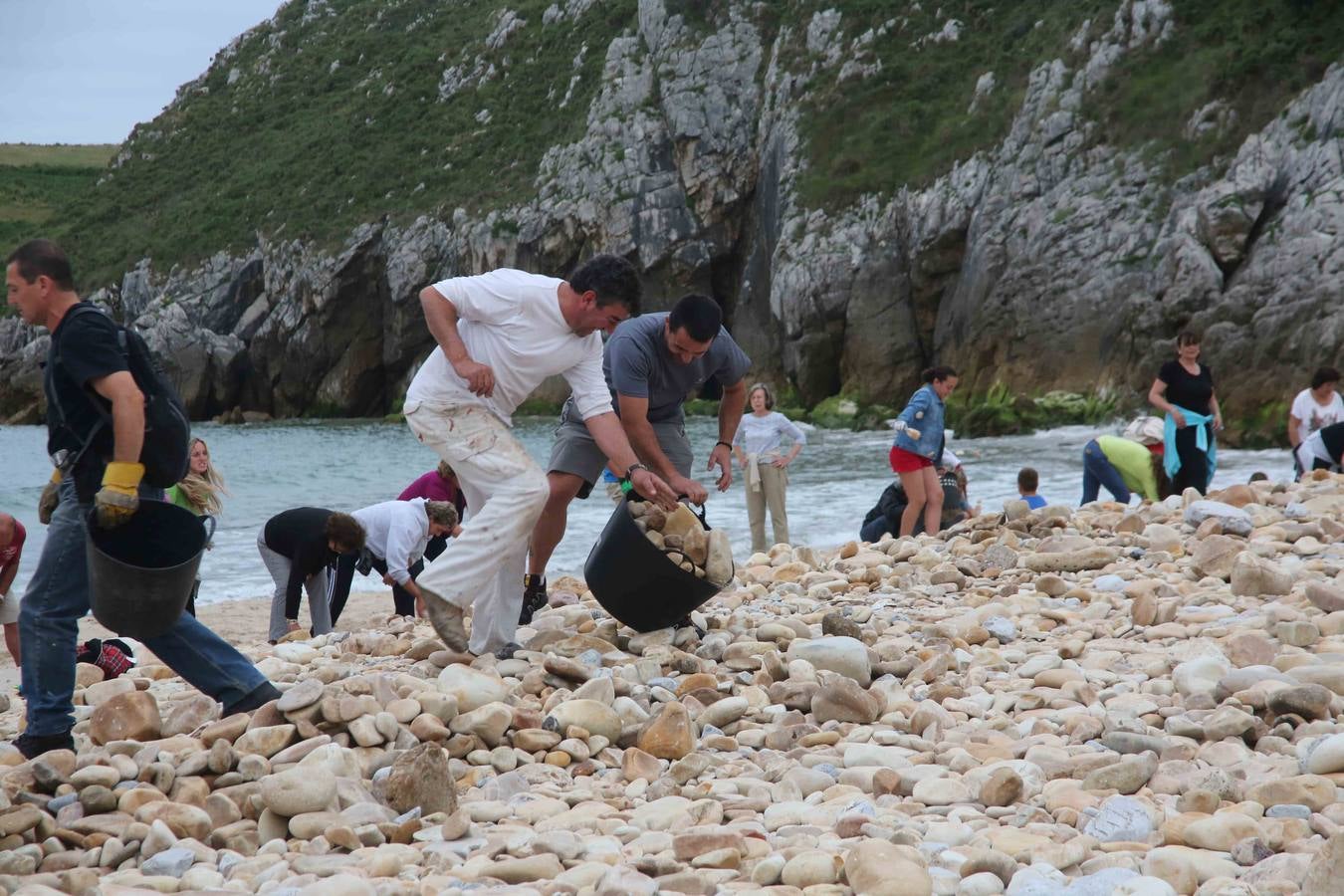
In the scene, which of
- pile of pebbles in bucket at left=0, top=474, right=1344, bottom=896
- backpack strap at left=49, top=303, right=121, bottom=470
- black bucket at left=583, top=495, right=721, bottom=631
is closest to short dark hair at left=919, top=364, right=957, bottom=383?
pile of pebbles in bucket at left=0, top=474, right=1344, bottom=896

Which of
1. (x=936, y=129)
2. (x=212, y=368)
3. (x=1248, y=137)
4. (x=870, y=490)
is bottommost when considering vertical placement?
(x=870, y=490)

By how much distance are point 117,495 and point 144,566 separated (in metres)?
0.26

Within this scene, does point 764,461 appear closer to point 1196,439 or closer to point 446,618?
point 1196,439

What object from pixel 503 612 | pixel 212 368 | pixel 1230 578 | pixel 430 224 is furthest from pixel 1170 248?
pixel 212 368

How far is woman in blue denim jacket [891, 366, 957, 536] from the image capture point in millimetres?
9875

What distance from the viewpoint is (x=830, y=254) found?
129ft

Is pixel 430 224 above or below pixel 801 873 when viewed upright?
above

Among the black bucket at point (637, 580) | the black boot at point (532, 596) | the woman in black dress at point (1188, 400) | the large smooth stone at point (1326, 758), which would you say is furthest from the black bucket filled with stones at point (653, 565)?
the woman in black dress at point (1188, 400)

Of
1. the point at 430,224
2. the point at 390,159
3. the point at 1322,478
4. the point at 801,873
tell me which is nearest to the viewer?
the point at 801,873

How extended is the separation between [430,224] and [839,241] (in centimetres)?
2464

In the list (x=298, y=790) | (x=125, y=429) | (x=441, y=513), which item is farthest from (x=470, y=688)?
(x=441, y=513)

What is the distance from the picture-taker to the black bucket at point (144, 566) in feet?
11.5

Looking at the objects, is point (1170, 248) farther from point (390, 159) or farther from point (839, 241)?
point (390, 159)

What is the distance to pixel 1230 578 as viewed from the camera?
5.76 metres
